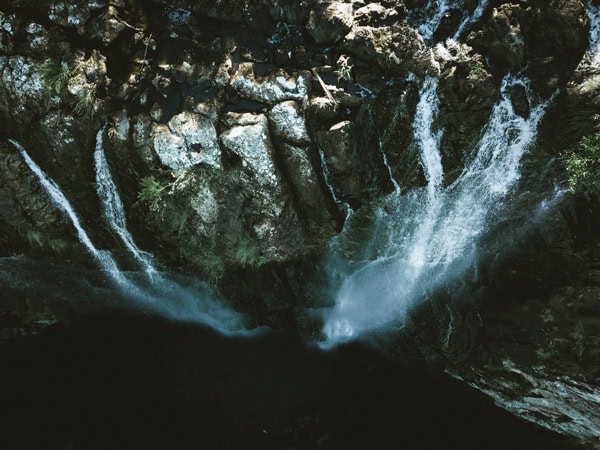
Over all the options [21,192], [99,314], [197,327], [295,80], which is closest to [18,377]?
[99,314]

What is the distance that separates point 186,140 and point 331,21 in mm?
3139

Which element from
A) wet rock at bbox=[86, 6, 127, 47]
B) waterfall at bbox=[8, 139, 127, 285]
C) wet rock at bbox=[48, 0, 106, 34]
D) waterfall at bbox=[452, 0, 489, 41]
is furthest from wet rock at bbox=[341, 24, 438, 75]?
waterfall at bbox=[8, 139, 127, 285]

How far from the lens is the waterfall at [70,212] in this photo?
690 centimetres

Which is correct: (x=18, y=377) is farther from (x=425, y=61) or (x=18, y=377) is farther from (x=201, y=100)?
(x=425, y=61)

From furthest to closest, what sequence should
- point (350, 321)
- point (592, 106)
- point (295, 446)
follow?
point (350, 321) → point (295, 446) → point (592, 106)

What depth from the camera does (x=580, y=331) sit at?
24.6 feet

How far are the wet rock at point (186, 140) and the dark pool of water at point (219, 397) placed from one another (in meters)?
6.74

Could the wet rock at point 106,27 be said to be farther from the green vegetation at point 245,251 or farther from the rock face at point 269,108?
the green vegetation at point 245,251

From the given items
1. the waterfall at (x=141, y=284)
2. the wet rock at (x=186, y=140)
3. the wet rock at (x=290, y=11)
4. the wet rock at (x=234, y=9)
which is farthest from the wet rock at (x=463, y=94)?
the waterfall at (x=141, y=284)

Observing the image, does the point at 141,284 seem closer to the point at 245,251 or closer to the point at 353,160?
the point at 245,251

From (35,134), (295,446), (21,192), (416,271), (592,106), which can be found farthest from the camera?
(295,446)

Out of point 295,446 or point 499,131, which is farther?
point 295,446

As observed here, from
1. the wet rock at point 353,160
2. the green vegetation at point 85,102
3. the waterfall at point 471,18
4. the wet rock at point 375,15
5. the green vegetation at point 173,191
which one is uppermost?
the green vegetation at point 85,102

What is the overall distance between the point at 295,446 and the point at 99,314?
6574mm
